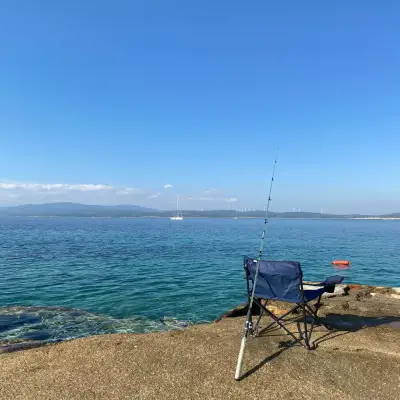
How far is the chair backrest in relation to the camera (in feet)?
24.9

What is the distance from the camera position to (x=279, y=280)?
25.7ft

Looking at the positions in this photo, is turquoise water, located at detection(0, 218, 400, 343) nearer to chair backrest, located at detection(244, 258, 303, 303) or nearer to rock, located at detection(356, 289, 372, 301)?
rock, located at detection(356, 289, 372, 301)

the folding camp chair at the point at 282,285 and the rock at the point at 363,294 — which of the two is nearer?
the folding camp chair at the point at 282,285

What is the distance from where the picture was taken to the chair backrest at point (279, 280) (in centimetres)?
759

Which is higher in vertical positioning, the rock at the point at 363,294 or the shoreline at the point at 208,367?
the shoreline at the point at 208,367

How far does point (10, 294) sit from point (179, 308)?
34.4 feet

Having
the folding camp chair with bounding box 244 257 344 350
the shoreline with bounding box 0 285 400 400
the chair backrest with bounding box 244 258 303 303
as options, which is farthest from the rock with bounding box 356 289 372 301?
the chair backrest with bounding box 244 258 303 303

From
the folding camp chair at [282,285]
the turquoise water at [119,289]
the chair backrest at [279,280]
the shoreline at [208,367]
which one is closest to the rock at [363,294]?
the shoreline at [208,367]

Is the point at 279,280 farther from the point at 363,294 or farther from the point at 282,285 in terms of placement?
the point at 363,294

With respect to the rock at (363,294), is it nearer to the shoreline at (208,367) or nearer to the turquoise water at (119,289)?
the shoreline at (208,367)

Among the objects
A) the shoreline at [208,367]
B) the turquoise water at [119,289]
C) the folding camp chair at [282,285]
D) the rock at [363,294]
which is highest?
the folding camp chair at [282,285]

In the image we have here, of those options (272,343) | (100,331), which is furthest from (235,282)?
(272,343)

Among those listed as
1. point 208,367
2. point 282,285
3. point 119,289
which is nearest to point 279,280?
point 282,285

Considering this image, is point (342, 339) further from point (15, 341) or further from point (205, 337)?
point (15, 341)
